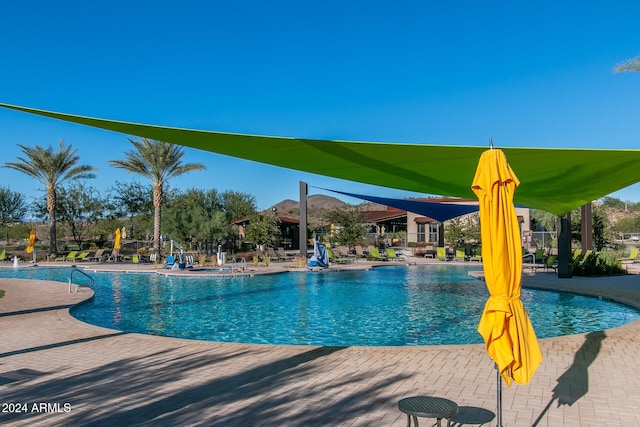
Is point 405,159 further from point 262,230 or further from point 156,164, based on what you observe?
point 262,230

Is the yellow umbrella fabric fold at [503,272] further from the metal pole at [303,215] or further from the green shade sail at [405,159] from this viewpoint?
the metal pole at [303,215]

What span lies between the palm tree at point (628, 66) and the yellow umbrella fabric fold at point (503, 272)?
9.86 m

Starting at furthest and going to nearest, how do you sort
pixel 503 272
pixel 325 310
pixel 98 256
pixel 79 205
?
pixel 79 205
pixel 98 256
pixel 325 310
pixel 503 272

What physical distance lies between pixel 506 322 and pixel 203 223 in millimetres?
27678

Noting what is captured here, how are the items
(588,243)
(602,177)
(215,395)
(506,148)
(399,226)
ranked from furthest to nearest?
(399,226), (588,243), (602,177), (506,148), (215,395)

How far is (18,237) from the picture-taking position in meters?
42.6

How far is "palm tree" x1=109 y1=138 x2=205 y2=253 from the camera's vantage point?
2614cm

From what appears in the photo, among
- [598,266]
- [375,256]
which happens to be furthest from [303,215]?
[598,266]

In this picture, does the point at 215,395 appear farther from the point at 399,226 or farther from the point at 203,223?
the point at 399,226

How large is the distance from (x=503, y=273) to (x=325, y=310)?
25.0ft

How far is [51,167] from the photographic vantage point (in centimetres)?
2744

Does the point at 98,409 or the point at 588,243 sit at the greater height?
the point at 588,243

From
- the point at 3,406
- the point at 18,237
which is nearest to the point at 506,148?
the point at 3,406

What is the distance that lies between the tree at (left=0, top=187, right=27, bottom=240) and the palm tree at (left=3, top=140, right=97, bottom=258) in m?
17.8
